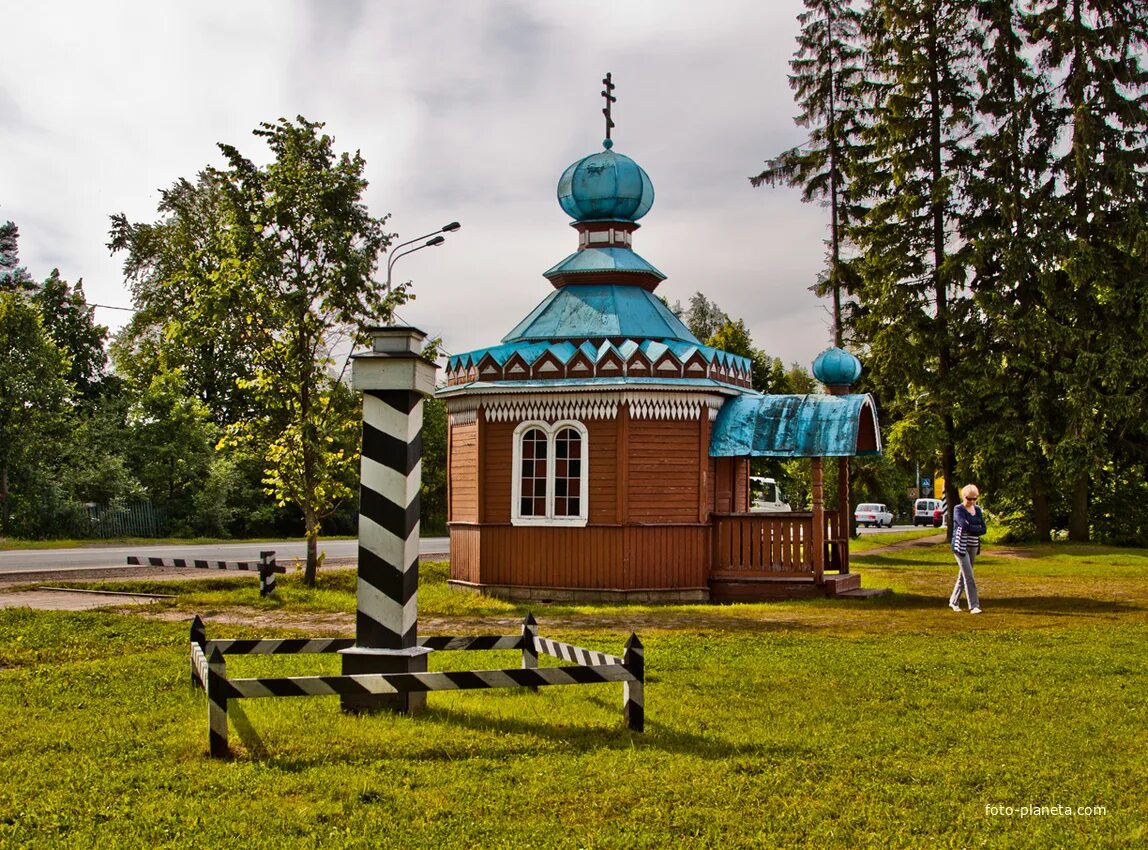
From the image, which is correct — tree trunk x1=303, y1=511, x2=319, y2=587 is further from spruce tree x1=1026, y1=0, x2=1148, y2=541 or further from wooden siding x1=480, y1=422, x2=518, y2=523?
spruce tree x1=1026, y1=0, x2=1148, y2=541

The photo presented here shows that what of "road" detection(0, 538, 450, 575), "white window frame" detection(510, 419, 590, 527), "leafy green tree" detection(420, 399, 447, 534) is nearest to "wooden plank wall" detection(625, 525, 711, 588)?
"white window frame" detection(510, 419, 590, 527)

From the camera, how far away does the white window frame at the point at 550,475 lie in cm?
1842

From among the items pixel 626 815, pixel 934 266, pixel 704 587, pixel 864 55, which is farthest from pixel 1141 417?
pixel 626 815

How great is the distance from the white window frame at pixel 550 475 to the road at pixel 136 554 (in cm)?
787

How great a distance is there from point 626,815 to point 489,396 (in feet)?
43.3

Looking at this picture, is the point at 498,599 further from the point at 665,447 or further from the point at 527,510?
the point at 665,447

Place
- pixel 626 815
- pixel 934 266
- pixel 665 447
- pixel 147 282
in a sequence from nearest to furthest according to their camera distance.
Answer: pixel 626 815 < pixel 665 447 < pixel 934 266 < pixel 147 282

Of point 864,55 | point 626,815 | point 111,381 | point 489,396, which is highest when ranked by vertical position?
point 864,55

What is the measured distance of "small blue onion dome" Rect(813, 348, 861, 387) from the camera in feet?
64.0

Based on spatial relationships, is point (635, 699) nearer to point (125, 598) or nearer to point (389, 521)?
point (389, 521)

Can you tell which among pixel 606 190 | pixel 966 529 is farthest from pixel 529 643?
pixel 606 190

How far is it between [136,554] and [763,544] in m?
15.1

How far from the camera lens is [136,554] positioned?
85.4ft

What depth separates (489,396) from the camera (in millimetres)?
18953
